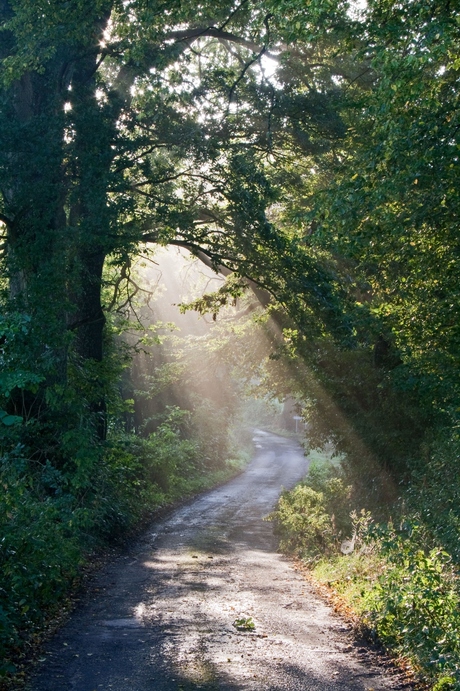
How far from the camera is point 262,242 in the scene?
14430 millimetres

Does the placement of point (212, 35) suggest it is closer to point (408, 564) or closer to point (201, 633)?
point (408, 564)

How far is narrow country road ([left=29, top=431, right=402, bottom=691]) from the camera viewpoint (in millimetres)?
6820

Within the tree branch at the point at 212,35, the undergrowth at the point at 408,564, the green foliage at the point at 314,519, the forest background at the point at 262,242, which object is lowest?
the green foliage at the point at 314,519

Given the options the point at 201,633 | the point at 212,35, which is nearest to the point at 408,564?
the point at 201,633

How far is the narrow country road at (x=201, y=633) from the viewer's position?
6.82m

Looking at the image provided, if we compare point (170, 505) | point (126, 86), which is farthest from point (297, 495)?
point (126, 86)

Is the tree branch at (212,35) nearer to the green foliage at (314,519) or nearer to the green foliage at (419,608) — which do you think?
the green foliage at (314,519)

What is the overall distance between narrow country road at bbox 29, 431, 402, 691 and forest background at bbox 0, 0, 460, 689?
1.84ft

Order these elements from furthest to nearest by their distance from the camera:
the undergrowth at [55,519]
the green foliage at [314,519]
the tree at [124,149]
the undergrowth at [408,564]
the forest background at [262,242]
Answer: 1. the green foliage at [314,519]
2. the tree at [124,149]
3. the forest background at [262,242]
4. the undergrowth at [55,519]
5. the undergrowth at [408,564]

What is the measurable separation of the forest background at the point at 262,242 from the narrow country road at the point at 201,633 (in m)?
0.56

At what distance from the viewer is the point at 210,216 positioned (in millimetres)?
15359

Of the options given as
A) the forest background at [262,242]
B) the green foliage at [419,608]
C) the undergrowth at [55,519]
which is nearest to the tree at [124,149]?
the forest background at [262,242]

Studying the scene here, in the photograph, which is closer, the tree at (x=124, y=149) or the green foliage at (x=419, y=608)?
the green foliage at (x=419, y=608)

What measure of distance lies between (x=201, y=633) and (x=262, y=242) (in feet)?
27.0
